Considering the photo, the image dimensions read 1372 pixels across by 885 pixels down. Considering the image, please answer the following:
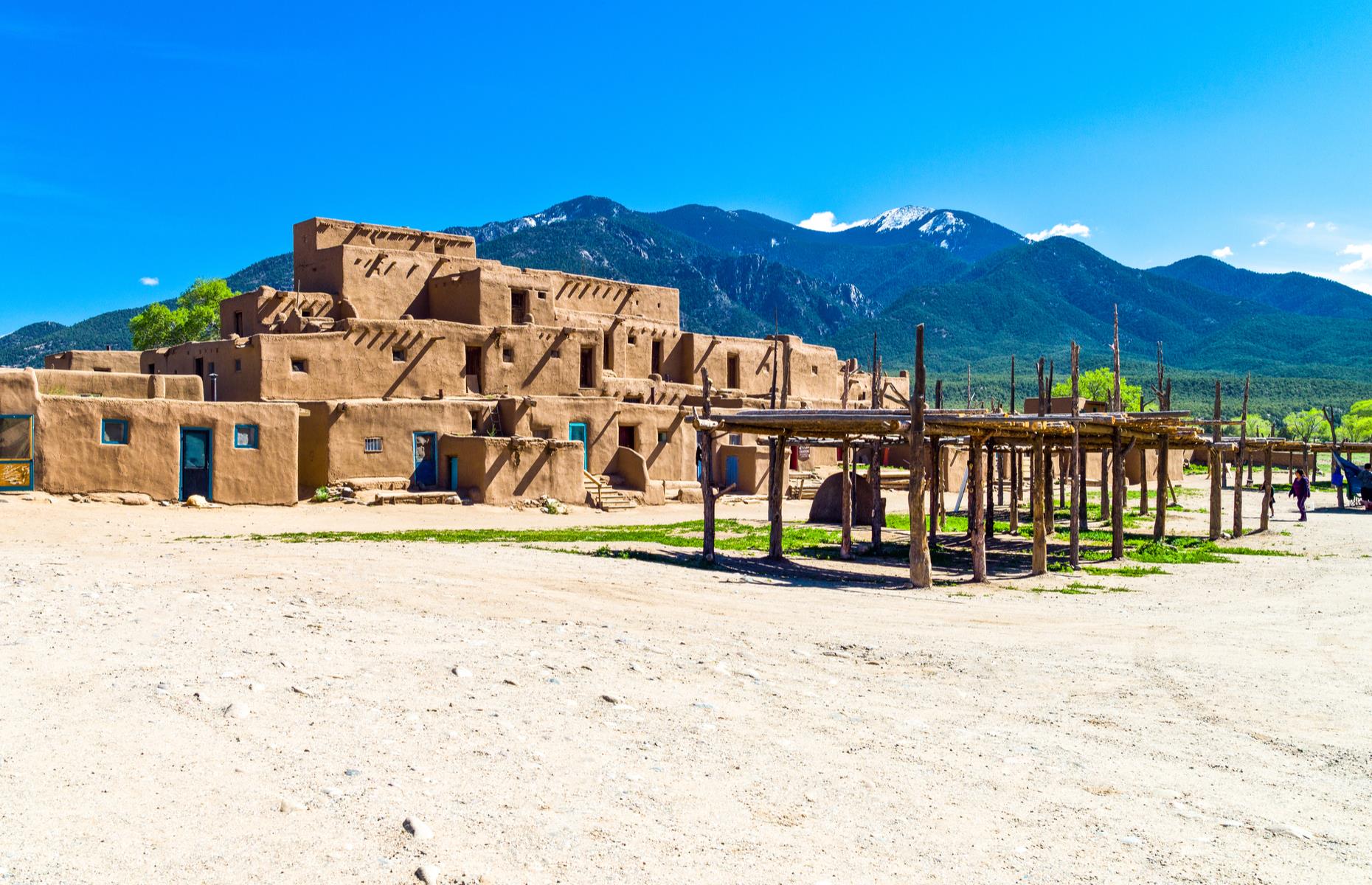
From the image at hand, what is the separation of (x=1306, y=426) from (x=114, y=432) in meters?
88.5

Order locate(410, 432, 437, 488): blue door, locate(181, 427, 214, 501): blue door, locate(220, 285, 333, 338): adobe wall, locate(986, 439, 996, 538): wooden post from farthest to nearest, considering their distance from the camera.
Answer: locate(220, 285, 333, 338): adobe wall < locate(410, 432, 437, 488): blue door < locate(986, 439, 996, 538): wooden post < locate(181, 427, 214, 501): blue door

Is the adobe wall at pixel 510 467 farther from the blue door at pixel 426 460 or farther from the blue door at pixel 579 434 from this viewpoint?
the blue door at pixel 579 434

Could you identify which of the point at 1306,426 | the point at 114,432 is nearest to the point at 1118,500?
the point at 114,432

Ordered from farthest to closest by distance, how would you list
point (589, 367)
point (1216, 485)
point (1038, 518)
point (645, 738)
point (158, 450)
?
point (589, 367) → point (1216, 485) → point (158, 450) → point (1038, 518) → point (645, 738)

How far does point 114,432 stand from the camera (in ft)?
72.2

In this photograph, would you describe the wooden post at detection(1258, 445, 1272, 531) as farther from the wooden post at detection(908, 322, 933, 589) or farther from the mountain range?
the mountain range

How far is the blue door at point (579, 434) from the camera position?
33344 mm

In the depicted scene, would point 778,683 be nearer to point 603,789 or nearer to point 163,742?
point 603,789

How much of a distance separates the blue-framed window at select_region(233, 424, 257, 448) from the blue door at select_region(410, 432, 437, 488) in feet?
17.3

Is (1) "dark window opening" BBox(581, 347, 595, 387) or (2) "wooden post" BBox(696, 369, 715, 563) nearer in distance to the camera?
(2) "wooden post" BBox(696, 369, 715, 563)

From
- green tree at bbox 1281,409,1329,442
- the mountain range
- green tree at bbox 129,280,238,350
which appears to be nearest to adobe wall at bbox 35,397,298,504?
green tree at bbox 129,280,238,350

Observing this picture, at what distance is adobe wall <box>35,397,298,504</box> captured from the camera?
2120 centimetres

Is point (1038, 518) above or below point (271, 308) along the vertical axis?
below

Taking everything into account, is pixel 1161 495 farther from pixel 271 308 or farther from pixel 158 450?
pixel 271 308
